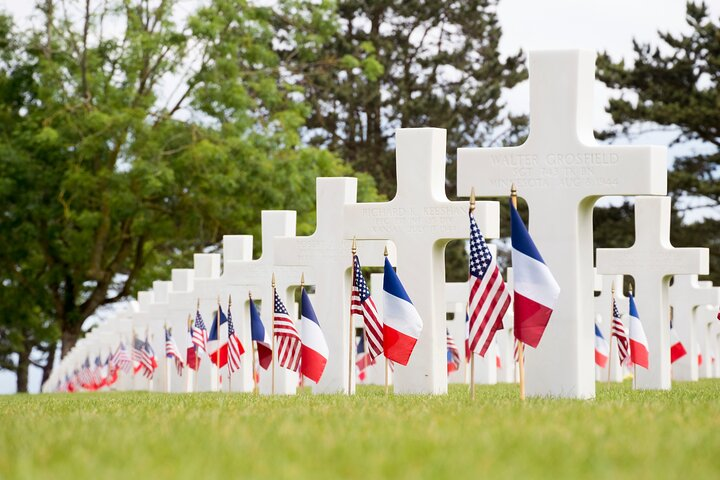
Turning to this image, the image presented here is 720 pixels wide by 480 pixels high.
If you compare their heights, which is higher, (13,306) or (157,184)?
(157,184)

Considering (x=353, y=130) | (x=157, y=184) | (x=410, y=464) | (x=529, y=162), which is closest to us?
(x=410, y=464)

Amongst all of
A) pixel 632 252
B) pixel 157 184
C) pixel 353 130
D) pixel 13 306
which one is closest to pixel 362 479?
pixel 632 252

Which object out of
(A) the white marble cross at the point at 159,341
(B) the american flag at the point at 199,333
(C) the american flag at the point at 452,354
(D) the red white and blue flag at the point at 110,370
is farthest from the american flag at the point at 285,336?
(D) the red white and blue flag at the point at 110,370

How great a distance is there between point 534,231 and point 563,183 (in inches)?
26.2

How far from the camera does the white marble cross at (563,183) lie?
1770cm

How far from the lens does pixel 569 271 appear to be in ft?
58.4

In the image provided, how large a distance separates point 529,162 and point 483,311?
2.02 metres

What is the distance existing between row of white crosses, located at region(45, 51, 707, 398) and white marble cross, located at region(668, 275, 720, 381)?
10.7 meters

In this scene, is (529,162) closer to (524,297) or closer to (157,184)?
(524,297)

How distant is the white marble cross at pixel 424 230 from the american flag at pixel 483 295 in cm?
291

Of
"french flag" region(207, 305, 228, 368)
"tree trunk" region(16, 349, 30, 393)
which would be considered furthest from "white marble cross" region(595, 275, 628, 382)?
"tree trunk" region(16, 349, 30, 393)

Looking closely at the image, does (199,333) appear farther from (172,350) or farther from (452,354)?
(452,354)

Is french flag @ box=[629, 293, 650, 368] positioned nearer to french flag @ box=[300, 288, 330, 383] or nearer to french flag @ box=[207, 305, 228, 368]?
french flag @ box=[300, 288, 330, 383]

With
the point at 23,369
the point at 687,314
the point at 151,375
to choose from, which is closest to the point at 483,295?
the point at 687,314
